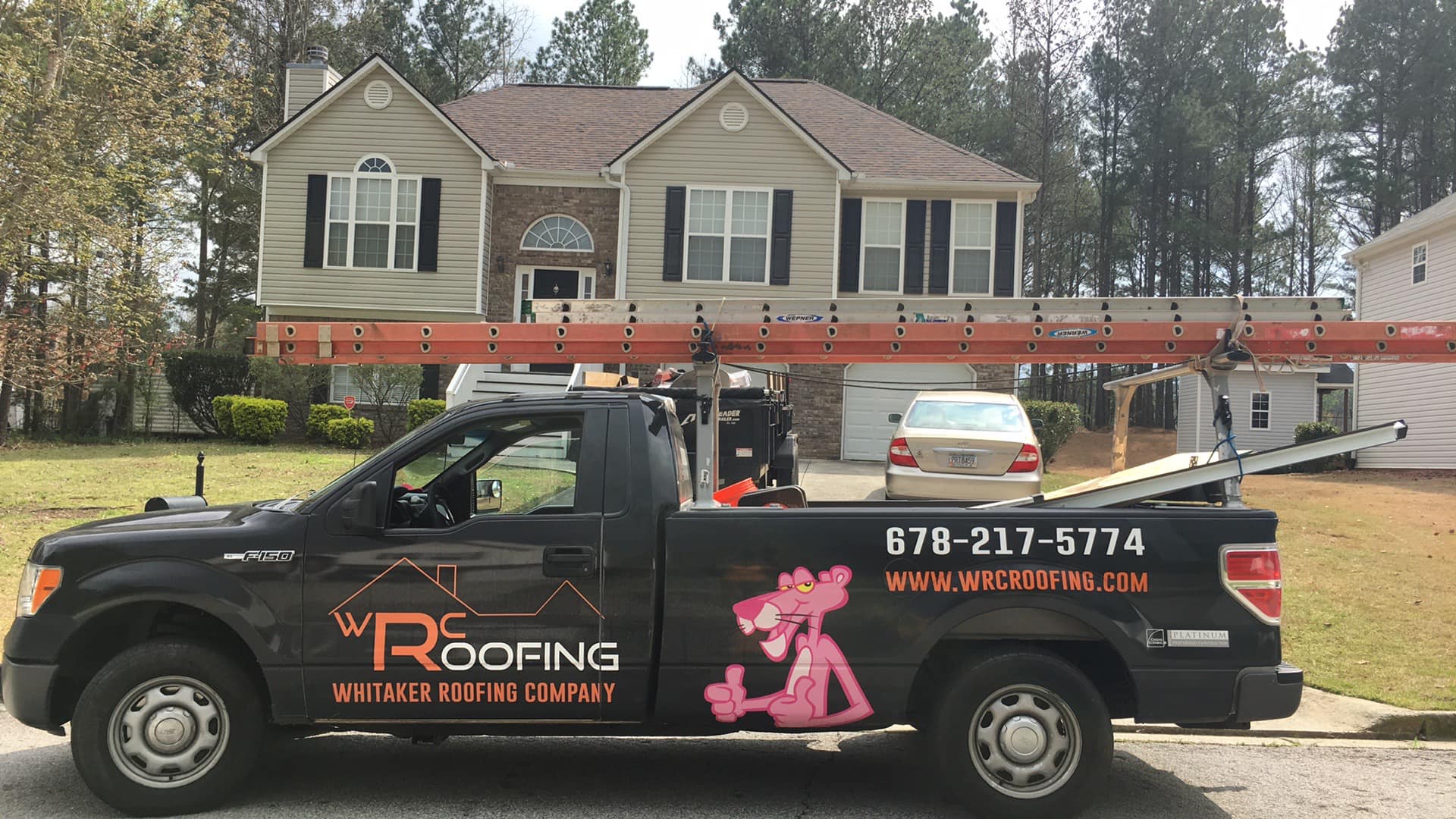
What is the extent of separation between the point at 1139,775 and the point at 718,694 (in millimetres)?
2469

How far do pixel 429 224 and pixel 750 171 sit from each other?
691cm

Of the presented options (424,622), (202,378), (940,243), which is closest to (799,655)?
(424,622)

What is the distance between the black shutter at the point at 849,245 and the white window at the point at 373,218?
9.09 metres

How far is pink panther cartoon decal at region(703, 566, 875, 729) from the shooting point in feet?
14.6

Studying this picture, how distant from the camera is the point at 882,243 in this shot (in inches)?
881

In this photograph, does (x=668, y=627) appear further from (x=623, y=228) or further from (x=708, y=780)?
(x=623, y=228)

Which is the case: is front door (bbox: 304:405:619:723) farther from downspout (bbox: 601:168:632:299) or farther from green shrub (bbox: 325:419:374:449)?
downspout (bbox: 601:168:632:299)

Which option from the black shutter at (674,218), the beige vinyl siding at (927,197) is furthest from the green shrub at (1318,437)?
the black shutter at (674,218)

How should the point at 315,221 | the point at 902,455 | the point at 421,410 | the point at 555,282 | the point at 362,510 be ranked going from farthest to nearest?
1. the point at 555,282
2. the point at 315,221
3. the point at 421,410
4. the point at 902,455
5. the point at 362,510

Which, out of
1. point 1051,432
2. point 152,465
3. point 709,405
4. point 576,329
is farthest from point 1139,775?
point 1051,432

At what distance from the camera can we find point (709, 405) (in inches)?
192

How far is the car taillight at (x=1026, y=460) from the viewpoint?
1038cm

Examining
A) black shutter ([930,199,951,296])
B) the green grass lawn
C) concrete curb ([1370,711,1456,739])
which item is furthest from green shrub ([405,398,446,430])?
concrete curb ([1370,711,1456,739])

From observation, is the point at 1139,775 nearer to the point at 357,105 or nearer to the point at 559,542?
the point at 559,542
